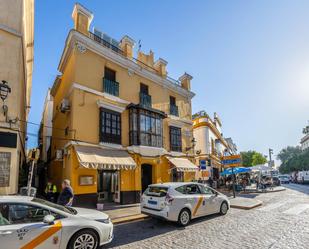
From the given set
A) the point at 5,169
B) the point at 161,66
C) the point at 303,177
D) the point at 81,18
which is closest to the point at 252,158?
the point at 303,177

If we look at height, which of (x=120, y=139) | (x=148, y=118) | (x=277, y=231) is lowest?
(x=277, y=231)

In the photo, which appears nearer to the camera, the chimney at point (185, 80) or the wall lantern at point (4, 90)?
the wall lantern at point (4, 90)

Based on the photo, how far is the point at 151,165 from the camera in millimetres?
16094

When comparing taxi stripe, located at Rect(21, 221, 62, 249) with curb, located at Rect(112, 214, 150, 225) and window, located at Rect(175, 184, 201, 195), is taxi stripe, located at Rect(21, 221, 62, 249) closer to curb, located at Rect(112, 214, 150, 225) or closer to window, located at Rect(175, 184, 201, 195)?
curb, located at Rect(112, 214, 150, 225)

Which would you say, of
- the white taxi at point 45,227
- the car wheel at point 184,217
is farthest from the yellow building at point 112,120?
the white taxi at point 45,227

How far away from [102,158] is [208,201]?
5.81 m

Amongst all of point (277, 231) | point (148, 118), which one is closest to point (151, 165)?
point (148, 118)

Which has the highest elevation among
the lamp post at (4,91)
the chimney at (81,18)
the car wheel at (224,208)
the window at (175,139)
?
the chimney at (81,18)

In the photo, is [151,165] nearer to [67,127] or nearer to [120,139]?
[120,139]

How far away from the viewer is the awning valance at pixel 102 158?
1104 cm

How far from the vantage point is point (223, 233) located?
23.8 feet

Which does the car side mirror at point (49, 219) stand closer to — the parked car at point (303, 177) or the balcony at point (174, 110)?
the balcony at point (174, 110)

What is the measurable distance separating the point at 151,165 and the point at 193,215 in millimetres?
7461

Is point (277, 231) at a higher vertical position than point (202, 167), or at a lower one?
lower
